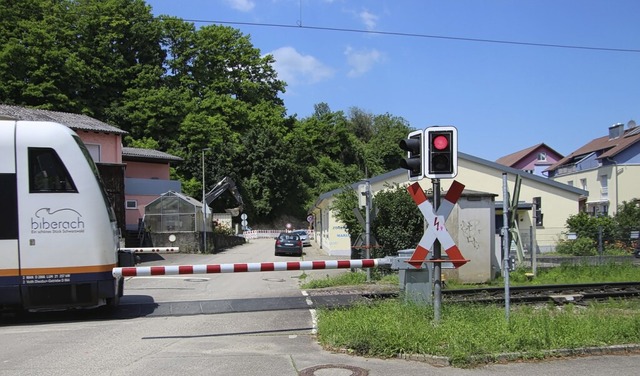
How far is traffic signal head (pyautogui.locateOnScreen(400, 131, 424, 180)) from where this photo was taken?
8.08 m

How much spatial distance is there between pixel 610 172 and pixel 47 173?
50.9 metres

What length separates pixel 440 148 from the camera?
798 centimetres

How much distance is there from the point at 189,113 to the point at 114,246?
182 feet

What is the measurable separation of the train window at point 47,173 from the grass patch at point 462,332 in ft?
17.3

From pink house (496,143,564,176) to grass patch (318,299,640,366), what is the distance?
78387 millimetres

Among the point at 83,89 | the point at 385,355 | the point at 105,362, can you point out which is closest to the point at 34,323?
the point at 105,362

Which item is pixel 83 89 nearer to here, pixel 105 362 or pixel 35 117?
pixel 35 117

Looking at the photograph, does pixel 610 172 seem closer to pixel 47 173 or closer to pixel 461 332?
pixel 461 332

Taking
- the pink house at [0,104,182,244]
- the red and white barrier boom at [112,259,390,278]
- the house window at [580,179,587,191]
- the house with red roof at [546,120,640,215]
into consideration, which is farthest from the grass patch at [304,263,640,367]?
the house window at [580,179,587,191]

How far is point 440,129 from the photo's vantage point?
7.97m

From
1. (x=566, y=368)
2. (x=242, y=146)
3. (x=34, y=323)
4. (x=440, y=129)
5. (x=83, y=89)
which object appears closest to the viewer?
(x=566, y=368)

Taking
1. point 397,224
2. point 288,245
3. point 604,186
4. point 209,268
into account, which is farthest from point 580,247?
point 604,186

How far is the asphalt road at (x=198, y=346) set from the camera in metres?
6.53

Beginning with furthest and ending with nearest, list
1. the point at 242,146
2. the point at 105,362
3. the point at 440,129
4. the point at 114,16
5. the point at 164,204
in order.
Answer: the point at 242,146
the point at 114,16
the point at 164,204
the point at 440,129
the point at 105,362
